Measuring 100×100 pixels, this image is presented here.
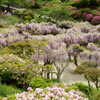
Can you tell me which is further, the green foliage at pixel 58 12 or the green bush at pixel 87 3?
the green bush at pixel 87 3

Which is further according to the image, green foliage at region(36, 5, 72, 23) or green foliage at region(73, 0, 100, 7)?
green foliage at region(73, 0, 100, 7)

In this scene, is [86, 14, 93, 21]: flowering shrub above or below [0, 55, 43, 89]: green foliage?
above

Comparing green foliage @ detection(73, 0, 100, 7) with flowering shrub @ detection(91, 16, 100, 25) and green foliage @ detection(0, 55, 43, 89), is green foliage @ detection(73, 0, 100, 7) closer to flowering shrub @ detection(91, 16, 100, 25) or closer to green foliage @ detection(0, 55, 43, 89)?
flowering shrub @ detection(91, 16, 100, 25)

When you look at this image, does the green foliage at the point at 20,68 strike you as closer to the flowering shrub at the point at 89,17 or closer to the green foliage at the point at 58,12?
the green foliage at the point at 58,12

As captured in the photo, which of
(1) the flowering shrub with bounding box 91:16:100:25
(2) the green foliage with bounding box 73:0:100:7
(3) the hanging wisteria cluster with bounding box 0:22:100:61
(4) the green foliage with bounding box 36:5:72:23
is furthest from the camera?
(2) the green foliage with bounding box 73:0:100:7

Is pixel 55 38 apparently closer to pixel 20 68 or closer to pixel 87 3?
pixel 20 68

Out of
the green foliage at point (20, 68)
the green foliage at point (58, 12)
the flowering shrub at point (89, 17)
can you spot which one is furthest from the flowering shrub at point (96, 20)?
the green foliage at point (20, 68)

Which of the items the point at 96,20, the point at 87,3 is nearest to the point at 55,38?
the point at 96,20

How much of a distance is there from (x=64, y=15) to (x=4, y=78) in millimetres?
22661

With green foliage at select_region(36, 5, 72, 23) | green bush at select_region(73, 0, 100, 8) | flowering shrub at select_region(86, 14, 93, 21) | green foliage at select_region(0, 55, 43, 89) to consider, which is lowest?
green foliage at select_region(0, 55, 43, 89)

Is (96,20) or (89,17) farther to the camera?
(89,17)

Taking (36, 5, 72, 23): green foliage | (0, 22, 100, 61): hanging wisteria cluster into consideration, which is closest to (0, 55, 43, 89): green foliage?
(0, 22, 100, 61): hanging wisteria cluster

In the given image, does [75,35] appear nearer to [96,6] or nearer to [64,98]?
[64,98]

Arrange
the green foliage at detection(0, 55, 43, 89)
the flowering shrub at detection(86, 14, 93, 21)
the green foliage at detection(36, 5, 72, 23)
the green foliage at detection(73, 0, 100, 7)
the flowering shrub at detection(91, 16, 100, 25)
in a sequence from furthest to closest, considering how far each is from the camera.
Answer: the green foliage at detection(73, 0, 100, 7)
the flowering shrub at detection(86, 14, 93, 21)
the flowering shrub at detection(91, 16, 100, 25)
the green foliage at detection(36, 5, 72, 23)
the green foliage at detection(0, 55, 43, 89)
